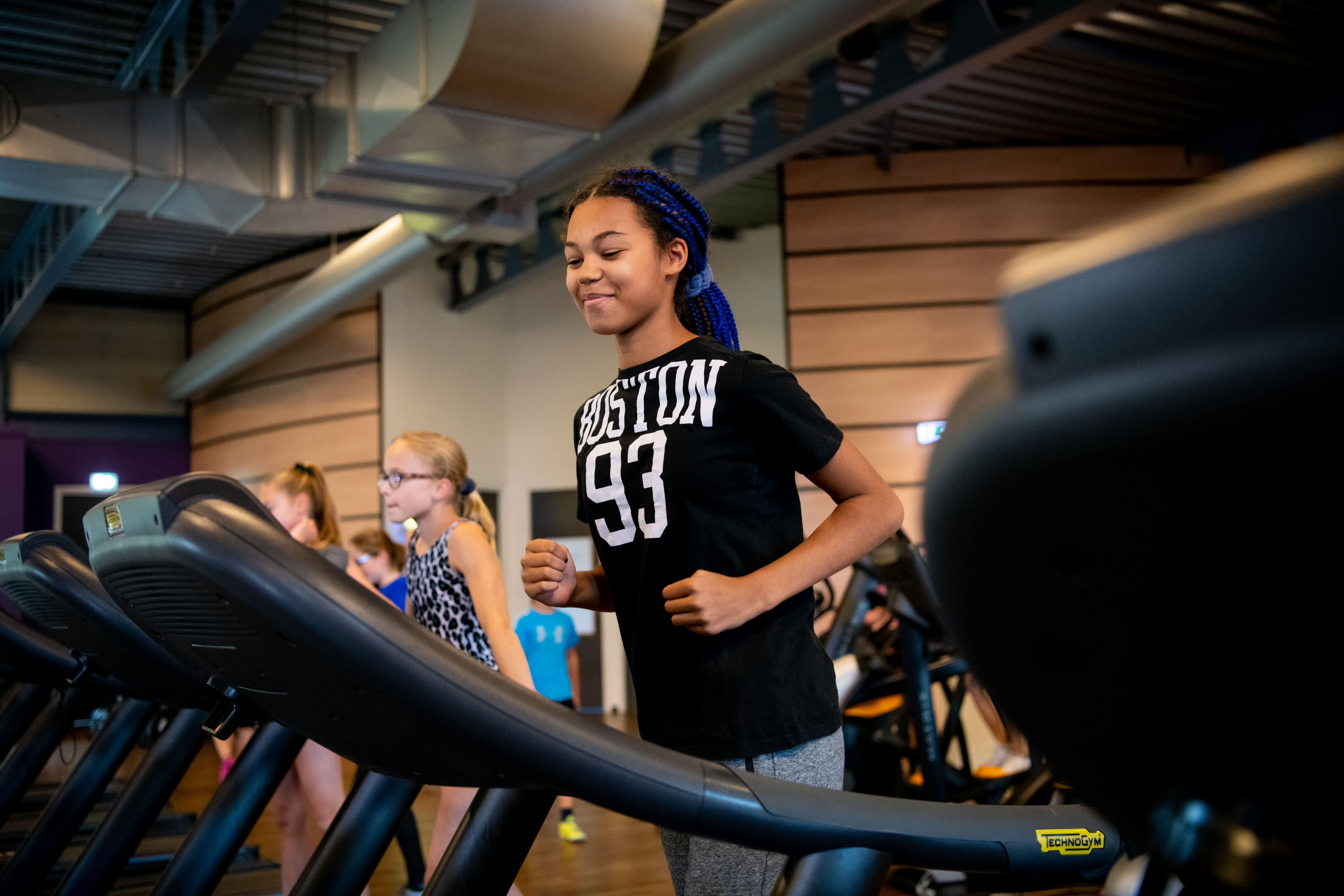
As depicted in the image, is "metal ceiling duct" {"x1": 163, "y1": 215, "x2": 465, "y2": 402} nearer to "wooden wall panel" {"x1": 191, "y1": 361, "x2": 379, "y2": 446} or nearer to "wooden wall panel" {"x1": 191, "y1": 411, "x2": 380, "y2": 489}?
"wooden wall panel" {"x1": 191, "y1": 361, "x2": 379, "y2": 446}

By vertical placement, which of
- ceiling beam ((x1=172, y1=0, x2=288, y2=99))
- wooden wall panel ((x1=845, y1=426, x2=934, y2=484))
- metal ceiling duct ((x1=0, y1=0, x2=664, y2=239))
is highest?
ceiling beam ((x1=172, y1=0, x2=288, y2=99))

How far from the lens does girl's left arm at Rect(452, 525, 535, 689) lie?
2.11 m

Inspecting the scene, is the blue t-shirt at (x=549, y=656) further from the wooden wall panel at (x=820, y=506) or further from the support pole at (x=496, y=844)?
the support pole at (x=496, y=844)

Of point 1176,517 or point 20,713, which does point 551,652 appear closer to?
point 20,713

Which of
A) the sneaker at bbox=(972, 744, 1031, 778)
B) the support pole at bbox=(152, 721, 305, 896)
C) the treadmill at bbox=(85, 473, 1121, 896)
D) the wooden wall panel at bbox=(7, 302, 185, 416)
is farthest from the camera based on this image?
the wooden wall panel at bbox=(7, 302, 185, 416)

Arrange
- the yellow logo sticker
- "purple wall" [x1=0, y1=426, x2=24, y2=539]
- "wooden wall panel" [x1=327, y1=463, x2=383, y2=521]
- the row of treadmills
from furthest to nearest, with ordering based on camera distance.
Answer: "purple wall" [x1=0, y1=426, x2=24, y2=539] < "wooden wall panel" [x1=327, y1=463, x2=383, y2=521] < the yellow logo sticker < the row of treadmills

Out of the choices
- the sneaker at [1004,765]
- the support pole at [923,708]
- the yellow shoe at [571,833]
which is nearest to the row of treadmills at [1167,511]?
the support pole at [923,708]

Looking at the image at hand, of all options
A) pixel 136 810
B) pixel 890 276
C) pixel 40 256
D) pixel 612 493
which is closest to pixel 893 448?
pixel 890 276

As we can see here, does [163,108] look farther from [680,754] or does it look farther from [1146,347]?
[1146,347]

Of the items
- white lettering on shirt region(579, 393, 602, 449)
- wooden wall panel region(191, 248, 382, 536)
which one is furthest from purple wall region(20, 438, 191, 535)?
white lettering on shirt region(579, 393, 602, 449)

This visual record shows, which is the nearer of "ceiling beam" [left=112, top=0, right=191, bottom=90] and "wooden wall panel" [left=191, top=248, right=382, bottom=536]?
"ceiling beam" [left=112, top=0, right=191, bottom=90]

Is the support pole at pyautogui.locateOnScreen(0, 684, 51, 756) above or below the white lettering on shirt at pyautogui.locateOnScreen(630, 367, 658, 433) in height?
below

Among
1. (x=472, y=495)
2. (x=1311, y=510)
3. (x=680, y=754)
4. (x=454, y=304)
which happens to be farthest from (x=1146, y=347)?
(x=454, y=304)

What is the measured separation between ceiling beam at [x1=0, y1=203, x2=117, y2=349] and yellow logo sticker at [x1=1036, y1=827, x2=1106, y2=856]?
5526 mm
